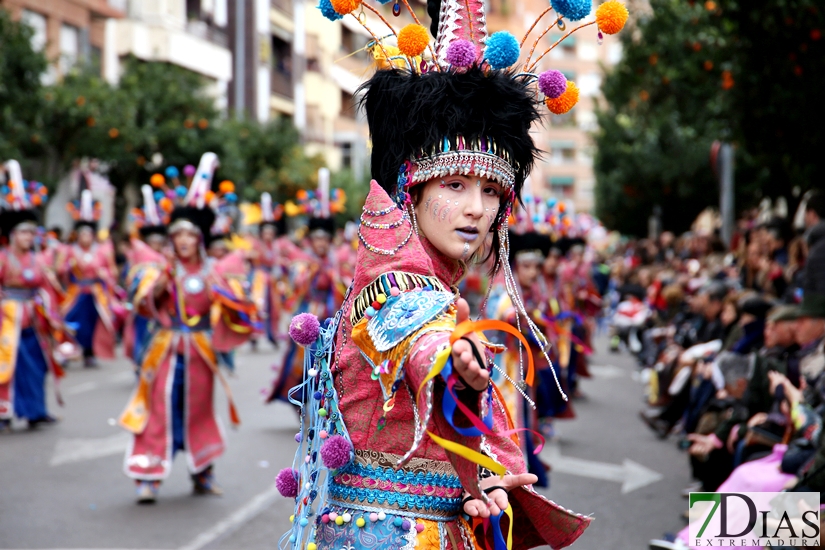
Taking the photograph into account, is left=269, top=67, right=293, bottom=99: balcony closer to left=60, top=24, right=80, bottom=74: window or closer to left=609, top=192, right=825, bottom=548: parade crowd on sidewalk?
left=60, top=24, right=80, bottom=74: window

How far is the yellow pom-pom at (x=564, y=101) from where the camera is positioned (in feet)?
10.5

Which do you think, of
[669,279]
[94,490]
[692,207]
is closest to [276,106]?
[692,207]

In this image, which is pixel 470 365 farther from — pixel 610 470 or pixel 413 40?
pixel 610 470

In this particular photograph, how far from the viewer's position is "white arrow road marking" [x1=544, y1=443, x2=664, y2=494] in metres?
9.06

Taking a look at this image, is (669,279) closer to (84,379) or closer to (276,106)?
(84,379)

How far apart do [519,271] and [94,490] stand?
425cm

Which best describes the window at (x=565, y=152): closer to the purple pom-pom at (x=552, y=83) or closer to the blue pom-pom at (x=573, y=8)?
the blue pom-pom at (x=573, y=8)

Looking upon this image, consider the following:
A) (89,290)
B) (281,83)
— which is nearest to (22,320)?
(89,290)

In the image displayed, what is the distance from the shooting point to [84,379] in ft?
49.4

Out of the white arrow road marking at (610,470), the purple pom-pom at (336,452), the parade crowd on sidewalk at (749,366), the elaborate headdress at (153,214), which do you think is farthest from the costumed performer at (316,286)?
the purple pom-pom at (336,452)

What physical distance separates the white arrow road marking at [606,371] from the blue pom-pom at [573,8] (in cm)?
1451

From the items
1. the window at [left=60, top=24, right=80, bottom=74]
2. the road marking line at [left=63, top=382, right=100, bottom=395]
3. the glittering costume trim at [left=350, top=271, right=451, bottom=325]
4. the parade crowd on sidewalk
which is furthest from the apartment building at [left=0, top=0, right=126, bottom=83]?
the glittering costume trim at [left=350, top=271, right=451, bottom=325]

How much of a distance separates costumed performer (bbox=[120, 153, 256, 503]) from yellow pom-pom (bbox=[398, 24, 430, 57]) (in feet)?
18.2

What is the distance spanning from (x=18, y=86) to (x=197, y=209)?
453 inches
